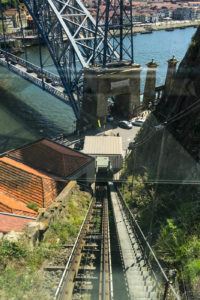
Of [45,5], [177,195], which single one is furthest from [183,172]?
[45,5]

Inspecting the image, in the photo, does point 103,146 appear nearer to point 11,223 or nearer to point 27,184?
point 27,184

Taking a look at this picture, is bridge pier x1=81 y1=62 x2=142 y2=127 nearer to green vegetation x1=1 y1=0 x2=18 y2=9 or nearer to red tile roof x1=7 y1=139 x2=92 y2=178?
red tile roof x1=7 y1=139 x2=92 y2=178

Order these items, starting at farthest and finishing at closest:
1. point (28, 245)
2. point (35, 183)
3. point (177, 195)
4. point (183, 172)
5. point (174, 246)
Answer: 1. point (35, 183)
2. point (183, 172)
3. point (177, 195)
4. point (28, 245)
5. point (174, 246)

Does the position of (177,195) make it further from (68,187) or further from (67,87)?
(67,87)

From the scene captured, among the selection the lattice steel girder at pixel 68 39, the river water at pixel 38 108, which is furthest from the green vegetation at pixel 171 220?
the lattice steel girder at pixel 68 39

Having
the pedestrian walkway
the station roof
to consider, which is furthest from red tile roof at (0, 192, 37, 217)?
the station roof
